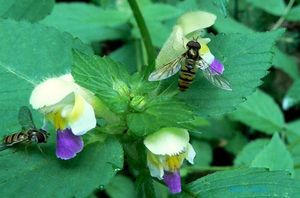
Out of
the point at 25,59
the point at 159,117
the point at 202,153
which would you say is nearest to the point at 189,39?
the point at 159,117

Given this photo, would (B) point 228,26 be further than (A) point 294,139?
Yes

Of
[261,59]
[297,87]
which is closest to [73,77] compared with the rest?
[261,59]

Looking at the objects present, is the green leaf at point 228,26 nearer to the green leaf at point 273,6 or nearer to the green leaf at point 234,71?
the green leaf at point 273,6

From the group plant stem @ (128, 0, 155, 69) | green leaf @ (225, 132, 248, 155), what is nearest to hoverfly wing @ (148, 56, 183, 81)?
plant stem @ (128, 0, 155, 69)

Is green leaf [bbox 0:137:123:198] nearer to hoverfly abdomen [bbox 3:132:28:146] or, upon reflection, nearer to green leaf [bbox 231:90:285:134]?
hoverfly abdomen [bbox 3:132:28:146]

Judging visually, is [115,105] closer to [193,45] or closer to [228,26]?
[193,45]

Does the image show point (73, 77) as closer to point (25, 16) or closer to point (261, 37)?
point (261, 37)
